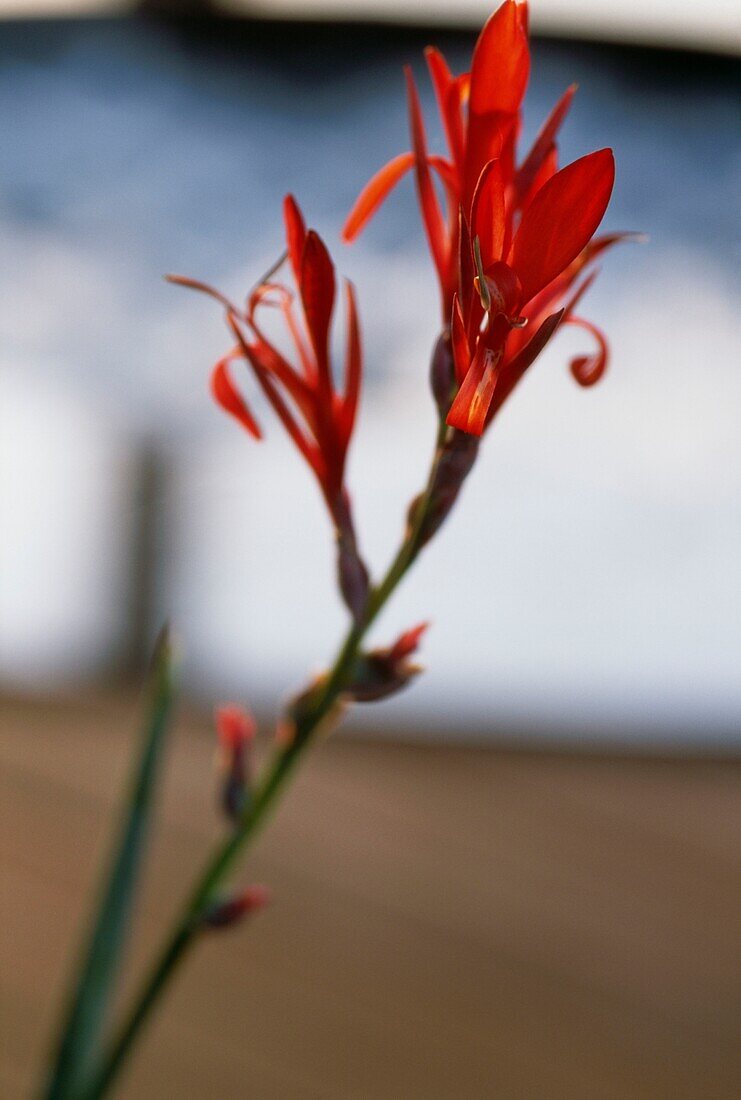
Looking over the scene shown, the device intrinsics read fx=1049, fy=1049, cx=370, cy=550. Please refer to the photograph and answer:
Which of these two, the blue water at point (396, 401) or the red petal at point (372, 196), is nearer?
the red petal at point (372, 196)

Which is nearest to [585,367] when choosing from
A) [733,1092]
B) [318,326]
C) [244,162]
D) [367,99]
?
[318,326]

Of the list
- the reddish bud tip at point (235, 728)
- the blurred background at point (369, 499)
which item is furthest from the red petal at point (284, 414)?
the blurred background at point (369, 499)

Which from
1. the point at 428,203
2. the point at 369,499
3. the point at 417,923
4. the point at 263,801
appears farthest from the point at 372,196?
the point at 369,499

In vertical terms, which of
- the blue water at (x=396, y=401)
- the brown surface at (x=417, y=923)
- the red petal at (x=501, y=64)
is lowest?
the brown surface at (x=417, y=923)

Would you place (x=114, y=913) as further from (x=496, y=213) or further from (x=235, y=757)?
(x=496, y=213)

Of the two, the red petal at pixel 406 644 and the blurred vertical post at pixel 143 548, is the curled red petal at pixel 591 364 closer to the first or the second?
the red petal at pixel 406 644

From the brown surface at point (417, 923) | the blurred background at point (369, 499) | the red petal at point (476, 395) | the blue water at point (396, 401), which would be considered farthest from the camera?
the blue water at point (396, 401)

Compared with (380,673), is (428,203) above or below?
above
